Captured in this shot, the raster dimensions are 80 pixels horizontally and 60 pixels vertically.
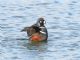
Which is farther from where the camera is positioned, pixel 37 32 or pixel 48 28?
pixel 48 28

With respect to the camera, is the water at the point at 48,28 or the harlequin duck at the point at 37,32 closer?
the water at the point at 48,28

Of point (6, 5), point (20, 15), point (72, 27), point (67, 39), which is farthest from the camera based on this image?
point (6, 5)

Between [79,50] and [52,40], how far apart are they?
1.87 metres

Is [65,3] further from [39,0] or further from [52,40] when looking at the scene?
[52,40]

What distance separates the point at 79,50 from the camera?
58.0ft

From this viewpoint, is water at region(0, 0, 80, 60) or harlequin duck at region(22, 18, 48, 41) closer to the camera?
water at region(0, 0, 80, 60)

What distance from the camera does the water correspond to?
1738 cm

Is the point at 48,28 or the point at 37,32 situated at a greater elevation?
the point at 37,32

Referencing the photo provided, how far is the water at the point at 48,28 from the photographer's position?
17375 millimetres

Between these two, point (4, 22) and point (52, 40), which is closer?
point (52, 40)

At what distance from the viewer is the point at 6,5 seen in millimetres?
24719

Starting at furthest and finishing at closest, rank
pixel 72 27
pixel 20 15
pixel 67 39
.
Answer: pixel 20 15
pixel 72 27
pixel 67 39

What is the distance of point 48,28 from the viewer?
69.0ft

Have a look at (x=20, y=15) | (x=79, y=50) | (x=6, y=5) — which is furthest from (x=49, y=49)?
(x=6, y=5)
